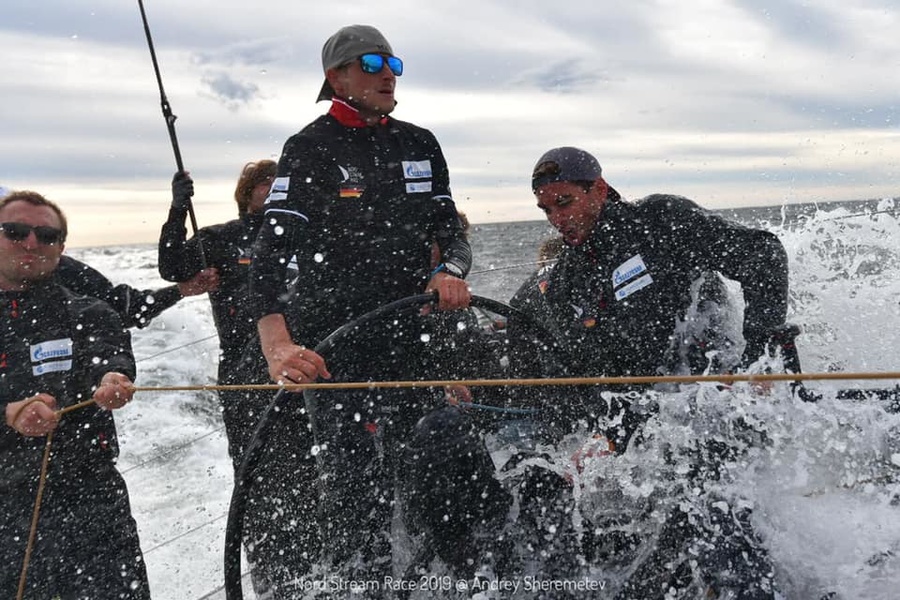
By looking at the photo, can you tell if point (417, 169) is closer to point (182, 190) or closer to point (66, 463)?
point (182, 190)

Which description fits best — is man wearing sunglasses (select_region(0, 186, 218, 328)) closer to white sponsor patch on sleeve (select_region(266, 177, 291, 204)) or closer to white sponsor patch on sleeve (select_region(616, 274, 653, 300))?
white sponsor patch on sleeve (select_region(266, 177, 291, 204))

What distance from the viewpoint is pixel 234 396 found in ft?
12.0

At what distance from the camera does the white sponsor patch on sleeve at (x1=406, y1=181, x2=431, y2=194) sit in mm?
2625

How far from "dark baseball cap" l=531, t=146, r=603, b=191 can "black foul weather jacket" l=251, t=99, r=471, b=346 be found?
1.54 feet

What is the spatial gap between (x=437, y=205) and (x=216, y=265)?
1.49 meters

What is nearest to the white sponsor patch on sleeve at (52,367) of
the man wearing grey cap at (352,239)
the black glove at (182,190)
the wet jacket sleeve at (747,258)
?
the black glove at (182,190)

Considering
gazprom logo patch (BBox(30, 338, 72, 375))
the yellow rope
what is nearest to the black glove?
gazprom logo patch (BBox(30, 338, 72, 375))

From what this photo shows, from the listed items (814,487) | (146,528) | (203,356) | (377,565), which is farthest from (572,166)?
(203,356)

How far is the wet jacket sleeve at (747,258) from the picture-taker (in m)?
2.62

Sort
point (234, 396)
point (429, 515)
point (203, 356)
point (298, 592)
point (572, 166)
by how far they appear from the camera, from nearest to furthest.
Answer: point (429, 515)
point (298, 592)
point (572, 166)
point (234, 396)
point (203, 356)

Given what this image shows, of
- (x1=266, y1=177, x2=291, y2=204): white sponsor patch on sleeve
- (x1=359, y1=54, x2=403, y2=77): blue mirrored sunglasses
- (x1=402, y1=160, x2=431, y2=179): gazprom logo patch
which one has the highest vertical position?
(x1=359, y1=54, x2=403, y2=77): blue mirrored sunglasses

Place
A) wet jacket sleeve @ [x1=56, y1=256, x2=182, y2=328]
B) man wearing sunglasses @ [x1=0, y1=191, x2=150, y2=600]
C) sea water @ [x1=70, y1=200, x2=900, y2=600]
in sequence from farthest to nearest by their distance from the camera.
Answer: wet jacket sleeve @ [x1=56, y1=256, x2=182, y2=328] → man wearing sunglasses @ [x1=0, y1=191, x2=150, y2=600] → sea water @ [x1=70, y1=200, x2=900, y2=600]

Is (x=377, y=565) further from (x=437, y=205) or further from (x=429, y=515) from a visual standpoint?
(x=437, y=205)

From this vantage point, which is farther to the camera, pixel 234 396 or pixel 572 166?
pixel 234 396
